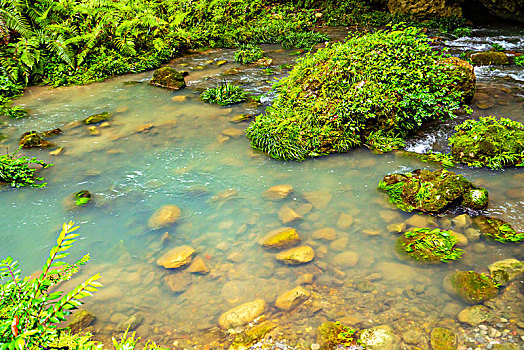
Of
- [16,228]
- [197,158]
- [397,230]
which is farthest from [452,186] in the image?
[16,228]

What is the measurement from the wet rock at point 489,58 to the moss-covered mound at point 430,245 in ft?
27.4

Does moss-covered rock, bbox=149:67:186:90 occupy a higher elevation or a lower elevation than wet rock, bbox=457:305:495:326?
higher

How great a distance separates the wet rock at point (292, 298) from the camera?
12.5ft

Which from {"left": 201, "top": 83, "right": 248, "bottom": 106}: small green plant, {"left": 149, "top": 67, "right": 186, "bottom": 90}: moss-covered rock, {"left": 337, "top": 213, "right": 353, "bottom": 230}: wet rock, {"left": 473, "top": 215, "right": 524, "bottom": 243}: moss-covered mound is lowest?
{"left": 337, "top": 213, "right": 353, "bottom": 230}: wet rock

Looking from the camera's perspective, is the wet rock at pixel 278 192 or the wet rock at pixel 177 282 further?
the wet rock at pixel 278 192

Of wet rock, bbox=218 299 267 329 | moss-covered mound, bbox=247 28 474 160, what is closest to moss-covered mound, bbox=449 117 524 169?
moss-covered mound, bbox=247 28 474 160

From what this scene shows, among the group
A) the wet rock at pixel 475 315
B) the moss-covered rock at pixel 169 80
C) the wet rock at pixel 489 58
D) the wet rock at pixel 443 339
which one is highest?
the wet rock at pixel 489 58

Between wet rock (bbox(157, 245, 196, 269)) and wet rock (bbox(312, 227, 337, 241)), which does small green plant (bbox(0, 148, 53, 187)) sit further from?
wet rock (bbox(312, 227, 337, 241))

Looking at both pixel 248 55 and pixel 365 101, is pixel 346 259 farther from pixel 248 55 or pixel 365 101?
pixel 248 55

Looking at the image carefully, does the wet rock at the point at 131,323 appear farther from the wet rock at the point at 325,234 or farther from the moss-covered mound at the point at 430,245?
the moss-covered mound at the point at 430,245

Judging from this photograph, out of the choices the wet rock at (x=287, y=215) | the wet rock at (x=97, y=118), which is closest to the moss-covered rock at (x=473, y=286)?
the wet rock at (x=287, y=215)

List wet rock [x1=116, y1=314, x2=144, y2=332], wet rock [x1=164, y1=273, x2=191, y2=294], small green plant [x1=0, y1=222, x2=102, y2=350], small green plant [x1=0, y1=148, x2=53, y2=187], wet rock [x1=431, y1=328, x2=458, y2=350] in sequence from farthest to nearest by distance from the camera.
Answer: small green plant [x1=0, y1=148, x2=53, y2=187] → wet rock [x1=164, y1=273, x2=191, y2=294] → wet rock [x1=116, y1=314, x2=144, y2=332] → wet rock [x1=431, y1=328, x2=458, y2=350] → small green plant [x1=0, y1=222, x2=102, y2=350]

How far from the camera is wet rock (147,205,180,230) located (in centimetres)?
519

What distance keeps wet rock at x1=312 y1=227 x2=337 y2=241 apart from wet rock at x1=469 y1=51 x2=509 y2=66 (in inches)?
349
